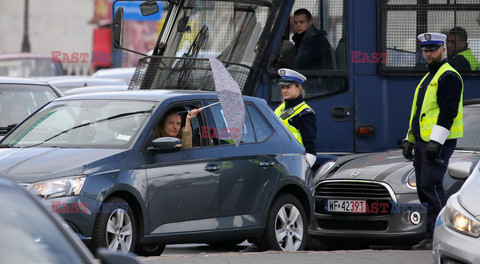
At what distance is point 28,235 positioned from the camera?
4082 mm

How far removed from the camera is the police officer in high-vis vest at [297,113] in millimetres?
11859

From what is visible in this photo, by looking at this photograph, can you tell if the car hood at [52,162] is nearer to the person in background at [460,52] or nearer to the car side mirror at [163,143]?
the car side mirror at [163,143]

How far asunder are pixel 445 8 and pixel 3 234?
9.80 meters

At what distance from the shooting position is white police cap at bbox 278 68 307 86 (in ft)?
39.8

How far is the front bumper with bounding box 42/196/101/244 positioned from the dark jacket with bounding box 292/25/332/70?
5027mm

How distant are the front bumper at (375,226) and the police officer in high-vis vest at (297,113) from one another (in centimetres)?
70

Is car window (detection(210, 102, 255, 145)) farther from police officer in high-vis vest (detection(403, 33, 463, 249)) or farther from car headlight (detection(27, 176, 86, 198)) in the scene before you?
car headlight (detection(27, 176, 86, 198))

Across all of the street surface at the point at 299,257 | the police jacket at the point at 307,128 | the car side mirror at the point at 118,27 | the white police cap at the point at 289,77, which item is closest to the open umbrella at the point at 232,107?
the street surface at the point at 299,257

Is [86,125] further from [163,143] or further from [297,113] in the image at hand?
[297,113]

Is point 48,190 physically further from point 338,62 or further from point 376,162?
point 338,62

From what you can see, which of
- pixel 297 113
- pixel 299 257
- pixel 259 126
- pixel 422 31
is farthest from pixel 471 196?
pixel 422 31

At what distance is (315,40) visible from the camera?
13.2m

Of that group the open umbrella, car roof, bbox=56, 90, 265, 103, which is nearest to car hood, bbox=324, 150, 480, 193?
the open umbrella

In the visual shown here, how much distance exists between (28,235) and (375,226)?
23.5 feet
